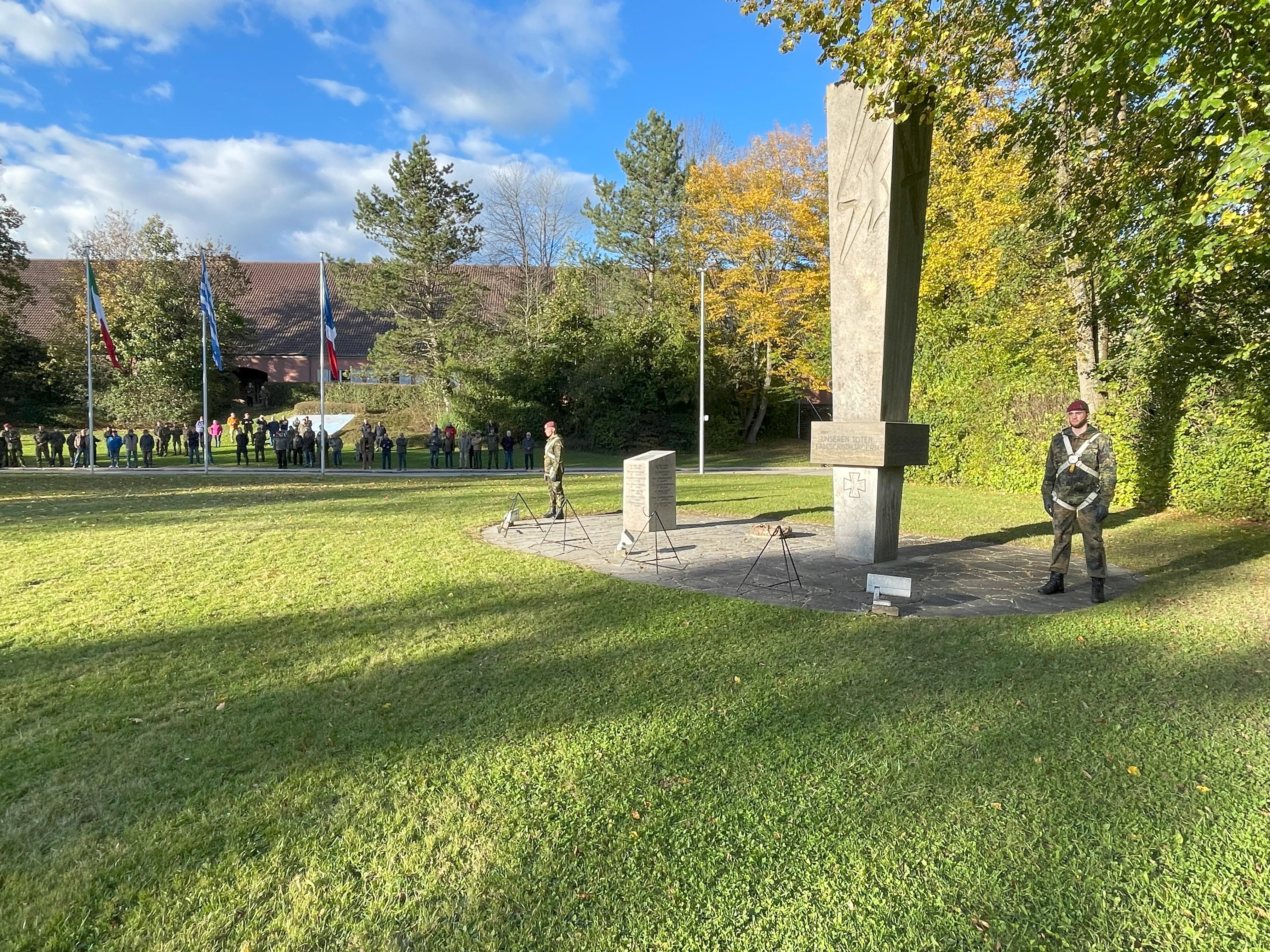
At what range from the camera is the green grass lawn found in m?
2.46

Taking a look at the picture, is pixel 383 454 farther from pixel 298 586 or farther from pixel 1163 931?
pixel 1163 931

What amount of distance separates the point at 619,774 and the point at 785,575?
15.7 feet

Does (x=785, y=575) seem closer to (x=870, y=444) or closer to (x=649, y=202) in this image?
(x=870, y=444)

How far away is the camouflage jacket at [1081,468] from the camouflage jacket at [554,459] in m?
7.01

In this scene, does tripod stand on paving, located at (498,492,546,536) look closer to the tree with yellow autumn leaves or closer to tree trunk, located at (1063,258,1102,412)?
tree trunk, located at (1063,258,1102,412)

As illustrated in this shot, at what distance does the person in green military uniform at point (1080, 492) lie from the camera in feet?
21.7

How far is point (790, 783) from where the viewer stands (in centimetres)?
332

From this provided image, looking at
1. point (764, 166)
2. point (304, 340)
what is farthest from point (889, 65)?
point (304, 340)

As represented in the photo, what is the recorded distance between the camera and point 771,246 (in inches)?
1246

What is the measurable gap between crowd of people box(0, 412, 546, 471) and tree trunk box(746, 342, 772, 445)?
1250 cm

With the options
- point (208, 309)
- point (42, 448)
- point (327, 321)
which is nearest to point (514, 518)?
point (327, 321)

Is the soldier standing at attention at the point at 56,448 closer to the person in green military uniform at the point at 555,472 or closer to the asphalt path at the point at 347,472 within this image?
the asphalt path at the point at 347,472

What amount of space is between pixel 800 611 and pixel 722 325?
3054cm

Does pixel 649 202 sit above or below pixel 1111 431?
above
